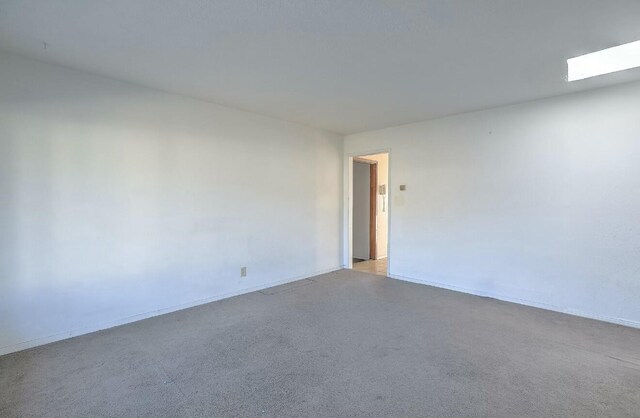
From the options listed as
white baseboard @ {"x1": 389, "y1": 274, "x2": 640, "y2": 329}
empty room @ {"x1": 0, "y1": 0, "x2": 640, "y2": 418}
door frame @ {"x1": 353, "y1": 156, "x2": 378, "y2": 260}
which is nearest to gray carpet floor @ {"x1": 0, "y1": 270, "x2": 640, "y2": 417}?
empty room @ {"x1": 0, "y1": 0, "x2": 640, "y2": 418}

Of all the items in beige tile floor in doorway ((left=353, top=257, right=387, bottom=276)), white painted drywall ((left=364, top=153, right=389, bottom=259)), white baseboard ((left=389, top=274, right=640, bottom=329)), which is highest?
white painted drywall ((left=364, top=153, right=389, bottom=259))

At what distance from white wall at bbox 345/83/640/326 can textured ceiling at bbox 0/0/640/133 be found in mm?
403

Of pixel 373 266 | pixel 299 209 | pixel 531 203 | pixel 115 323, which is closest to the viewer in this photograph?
pixel 115 323

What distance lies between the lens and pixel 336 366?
2365mm

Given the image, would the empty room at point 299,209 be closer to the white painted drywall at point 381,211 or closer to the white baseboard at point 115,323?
the white baseboard at point 115,323

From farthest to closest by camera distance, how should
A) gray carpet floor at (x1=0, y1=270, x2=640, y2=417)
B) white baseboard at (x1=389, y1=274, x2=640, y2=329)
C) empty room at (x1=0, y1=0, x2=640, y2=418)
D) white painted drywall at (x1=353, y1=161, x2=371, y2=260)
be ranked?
white painted drywall at (x1=353, y1=161, x2=371, y2=260) < white baseboard at (x1=389, y1=274, x2=640, y2=329) < empty room at (x1=0, y1=0, x2=640, y2=418) < gray carpet floor at (x1=0, y1=270, x2=640, y2=417)

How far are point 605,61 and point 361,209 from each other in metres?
4.47

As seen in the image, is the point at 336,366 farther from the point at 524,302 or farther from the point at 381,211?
the point at 381,211

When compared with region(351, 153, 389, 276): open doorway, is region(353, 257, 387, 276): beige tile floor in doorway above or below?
below

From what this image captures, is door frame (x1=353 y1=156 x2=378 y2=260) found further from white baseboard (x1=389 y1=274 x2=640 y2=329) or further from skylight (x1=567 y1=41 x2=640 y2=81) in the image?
skylight (x1=567 y1=41 x2=640 y2=81)

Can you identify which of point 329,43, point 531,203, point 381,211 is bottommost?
point 381,211

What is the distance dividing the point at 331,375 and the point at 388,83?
8.66ft

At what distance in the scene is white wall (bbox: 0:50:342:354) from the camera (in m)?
2.62

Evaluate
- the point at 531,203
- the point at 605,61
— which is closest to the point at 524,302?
the point at 531,203
